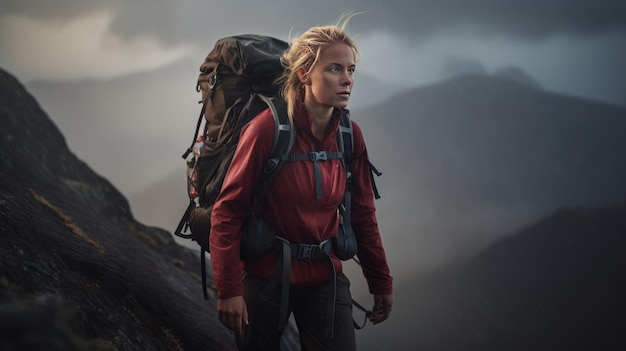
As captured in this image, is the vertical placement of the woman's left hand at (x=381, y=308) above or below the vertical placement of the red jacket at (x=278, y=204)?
below

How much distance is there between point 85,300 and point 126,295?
1.72m

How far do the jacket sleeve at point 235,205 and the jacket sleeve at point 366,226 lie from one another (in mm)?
1304

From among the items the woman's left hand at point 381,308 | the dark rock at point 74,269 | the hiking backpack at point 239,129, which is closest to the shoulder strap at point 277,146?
the hiking backpack at point 239,129

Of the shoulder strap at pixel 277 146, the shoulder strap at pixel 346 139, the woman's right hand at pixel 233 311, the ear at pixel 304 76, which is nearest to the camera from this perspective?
the woman's right hand at pixel 233 311

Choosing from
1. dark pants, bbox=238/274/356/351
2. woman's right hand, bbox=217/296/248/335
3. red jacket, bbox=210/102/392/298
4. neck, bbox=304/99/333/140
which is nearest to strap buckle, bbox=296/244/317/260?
red jacket, bbox=210/102/392/298

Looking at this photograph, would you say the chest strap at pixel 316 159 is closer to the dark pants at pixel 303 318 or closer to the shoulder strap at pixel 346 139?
the shoulder strap at pixel 346 139

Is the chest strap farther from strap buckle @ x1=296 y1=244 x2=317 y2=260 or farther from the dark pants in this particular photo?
the dark pants

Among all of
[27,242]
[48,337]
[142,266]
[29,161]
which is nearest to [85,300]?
[27,242]

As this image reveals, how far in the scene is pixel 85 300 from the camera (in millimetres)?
5184

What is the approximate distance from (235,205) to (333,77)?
1.50 m

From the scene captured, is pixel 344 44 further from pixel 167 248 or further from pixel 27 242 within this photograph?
pixel 167 248

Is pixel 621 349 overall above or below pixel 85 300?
below

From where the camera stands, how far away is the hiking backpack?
15.8ft

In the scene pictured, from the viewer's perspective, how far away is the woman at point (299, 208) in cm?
466
